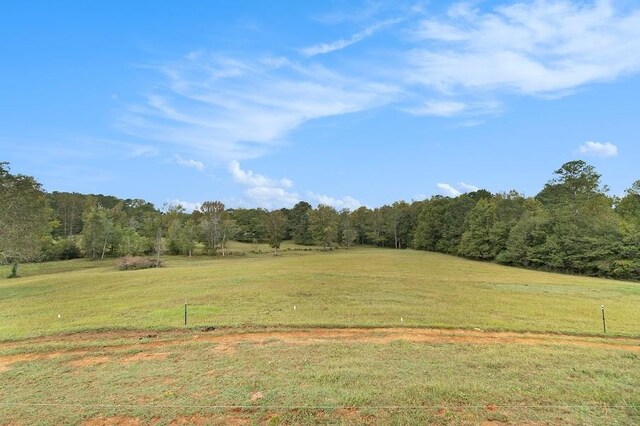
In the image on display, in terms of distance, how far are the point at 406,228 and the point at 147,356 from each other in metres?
83.9

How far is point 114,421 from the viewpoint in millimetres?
6188

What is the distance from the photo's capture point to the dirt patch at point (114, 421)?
611 centimetres

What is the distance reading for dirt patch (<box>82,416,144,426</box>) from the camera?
Answer: 6.11m

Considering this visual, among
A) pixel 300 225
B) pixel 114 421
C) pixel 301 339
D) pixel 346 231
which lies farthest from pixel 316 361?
pixel 300 225

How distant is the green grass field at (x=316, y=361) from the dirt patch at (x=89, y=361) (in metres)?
0.05

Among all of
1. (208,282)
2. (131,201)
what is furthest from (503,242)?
(131,201)

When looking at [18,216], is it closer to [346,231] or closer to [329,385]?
A: [329,385]

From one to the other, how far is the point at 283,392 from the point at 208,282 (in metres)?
18.1

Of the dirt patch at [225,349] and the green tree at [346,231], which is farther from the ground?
the green tree at [346,231]

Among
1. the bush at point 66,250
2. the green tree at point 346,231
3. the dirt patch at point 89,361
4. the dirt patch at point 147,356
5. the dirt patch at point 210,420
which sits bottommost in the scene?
the dirt patch at point 89,361

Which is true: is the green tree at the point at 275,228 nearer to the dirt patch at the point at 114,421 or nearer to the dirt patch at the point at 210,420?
the dirt patch at the point at 114,421

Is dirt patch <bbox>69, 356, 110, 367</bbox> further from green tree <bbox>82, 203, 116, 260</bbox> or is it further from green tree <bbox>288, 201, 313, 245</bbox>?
green tree <bbox>288, 201, 313, 245</bbox>

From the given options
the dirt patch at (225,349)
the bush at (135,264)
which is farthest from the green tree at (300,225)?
the dirt patch at (225,349)

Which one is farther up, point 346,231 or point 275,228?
point 275,228
